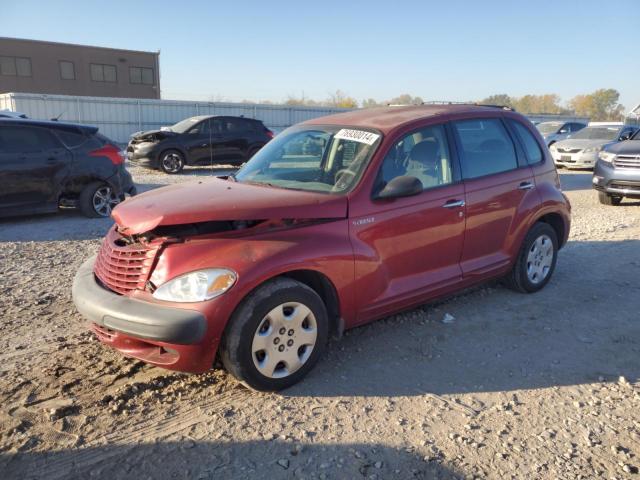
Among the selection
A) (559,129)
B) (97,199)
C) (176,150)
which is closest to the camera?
(97,199)

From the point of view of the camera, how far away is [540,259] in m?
5.42

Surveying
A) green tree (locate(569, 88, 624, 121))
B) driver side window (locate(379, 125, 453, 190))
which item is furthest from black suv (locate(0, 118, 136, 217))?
green tree (locate(569, 88, 624, 121))

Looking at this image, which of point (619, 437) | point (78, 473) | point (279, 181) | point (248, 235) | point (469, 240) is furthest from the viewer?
point (469, 240)

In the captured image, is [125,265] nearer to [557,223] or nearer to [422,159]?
[422,159]

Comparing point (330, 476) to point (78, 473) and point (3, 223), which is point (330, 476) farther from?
point (3, 223)

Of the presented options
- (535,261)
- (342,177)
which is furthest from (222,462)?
(535,261)

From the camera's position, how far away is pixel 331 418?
327cm

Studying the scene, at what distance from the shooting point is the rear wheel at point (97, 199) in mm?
8953

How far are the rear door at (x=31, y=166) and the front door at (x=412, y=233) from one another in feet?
21.2

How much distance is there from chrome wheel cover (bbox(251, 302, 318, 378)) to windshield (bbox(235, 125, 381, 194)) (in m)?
0.96

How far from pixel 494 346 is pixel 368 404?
1.37 metres

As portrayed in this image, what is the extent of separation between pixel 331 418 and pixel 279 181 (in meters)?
1.87

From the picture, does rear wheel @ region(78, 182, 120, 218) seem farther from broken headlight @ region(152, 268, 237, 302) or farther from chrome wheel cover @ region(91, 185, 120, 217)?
broken headlight @ region(152, 268, 237, 302)

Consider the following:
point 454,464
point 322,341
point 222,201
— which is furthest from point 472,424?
point 222,201
